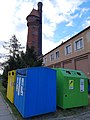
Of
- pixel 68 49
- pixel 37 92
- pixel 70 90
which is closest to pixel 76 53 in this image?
pixel 68 49

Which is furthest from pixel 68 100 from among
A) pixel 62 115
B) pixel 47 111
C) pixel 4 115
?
pixel 4 115

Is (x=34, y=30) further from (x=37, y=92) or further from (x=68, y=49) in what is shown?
(x=37, y=92)

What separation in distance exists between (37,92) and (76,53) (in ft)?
59.1

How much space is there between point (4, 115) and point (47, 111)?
195 centimetres

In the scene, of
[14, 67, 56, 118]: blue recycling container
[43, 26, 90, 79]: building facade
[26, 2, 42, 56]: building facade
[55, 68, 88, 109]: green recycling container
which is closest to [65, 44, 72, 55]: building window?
[43, 26, 90, 79]: building facade

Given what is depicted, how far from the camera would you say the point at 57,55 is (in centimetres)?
3109

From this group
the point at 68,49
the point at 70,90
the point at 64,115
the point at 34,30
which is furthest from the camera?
the point at 34,30

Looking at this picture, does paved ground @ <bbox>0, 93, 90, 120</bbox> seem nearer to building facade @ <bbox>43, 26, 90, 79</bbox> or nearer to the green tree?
building facade @ <bbox>43, 26, 90, 79</bbox>

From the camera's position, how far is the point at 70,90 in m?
7.82

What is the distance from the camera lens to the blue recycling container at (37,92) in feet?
21.2

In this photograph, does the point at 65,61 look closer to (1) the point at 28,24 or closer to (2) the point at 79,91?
(2) the point at 79,91

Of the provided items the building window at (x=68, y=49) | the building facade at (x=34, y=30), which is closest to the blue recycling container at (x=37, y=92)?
→ the building window at (x=68, y=49)

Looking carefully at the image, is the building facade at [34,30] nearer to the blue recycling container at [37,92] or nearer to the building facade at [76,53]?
the building facade at [76,53]

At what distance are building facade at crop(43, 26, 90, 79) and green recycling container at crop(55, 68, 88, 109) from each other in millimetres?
12492
